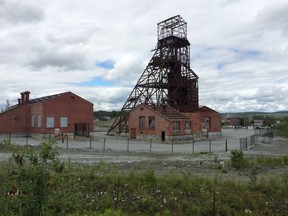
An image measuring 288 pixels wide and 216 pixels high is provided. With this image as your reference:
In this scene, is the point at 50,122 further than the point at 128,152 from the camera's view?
Yes

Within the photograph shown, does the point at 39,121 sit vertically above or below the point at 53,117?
below

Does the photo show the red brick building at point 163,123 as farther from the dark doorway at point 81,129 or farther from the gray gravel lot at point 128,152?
the dark doorway at point 81,129

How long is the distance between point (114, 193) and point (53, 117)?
33932mm

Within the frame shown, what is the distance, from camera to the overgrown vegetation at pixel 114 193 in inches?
261

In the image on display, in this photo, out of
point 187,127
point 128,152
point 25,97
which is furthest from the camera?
point 25,97

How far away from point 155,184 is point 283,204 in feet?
15.4

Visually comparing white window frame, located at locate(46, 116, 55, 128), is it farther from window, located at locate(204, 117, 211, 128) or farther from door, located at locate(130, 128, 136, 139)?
window, located at locate(204, 117, 211, 128)

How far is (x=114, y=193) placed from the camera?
467 inches

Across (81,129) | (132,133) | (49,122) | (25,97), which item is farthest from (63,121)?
(25,97)

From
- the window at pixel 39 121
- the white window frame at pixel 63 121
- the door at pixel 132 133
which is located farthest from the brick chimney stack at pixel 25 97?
the door at pixel 132 133

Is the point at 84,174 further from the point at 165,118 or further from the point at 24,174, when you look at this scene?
the point at 165,118

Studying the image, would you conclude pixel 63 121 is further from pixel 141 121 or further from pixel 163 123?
pixel 163 123

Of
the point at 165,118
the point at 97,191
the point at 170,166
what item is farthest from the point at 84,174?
the point at 165,118

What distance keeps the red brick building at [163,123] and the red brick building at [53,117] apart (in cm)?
688
